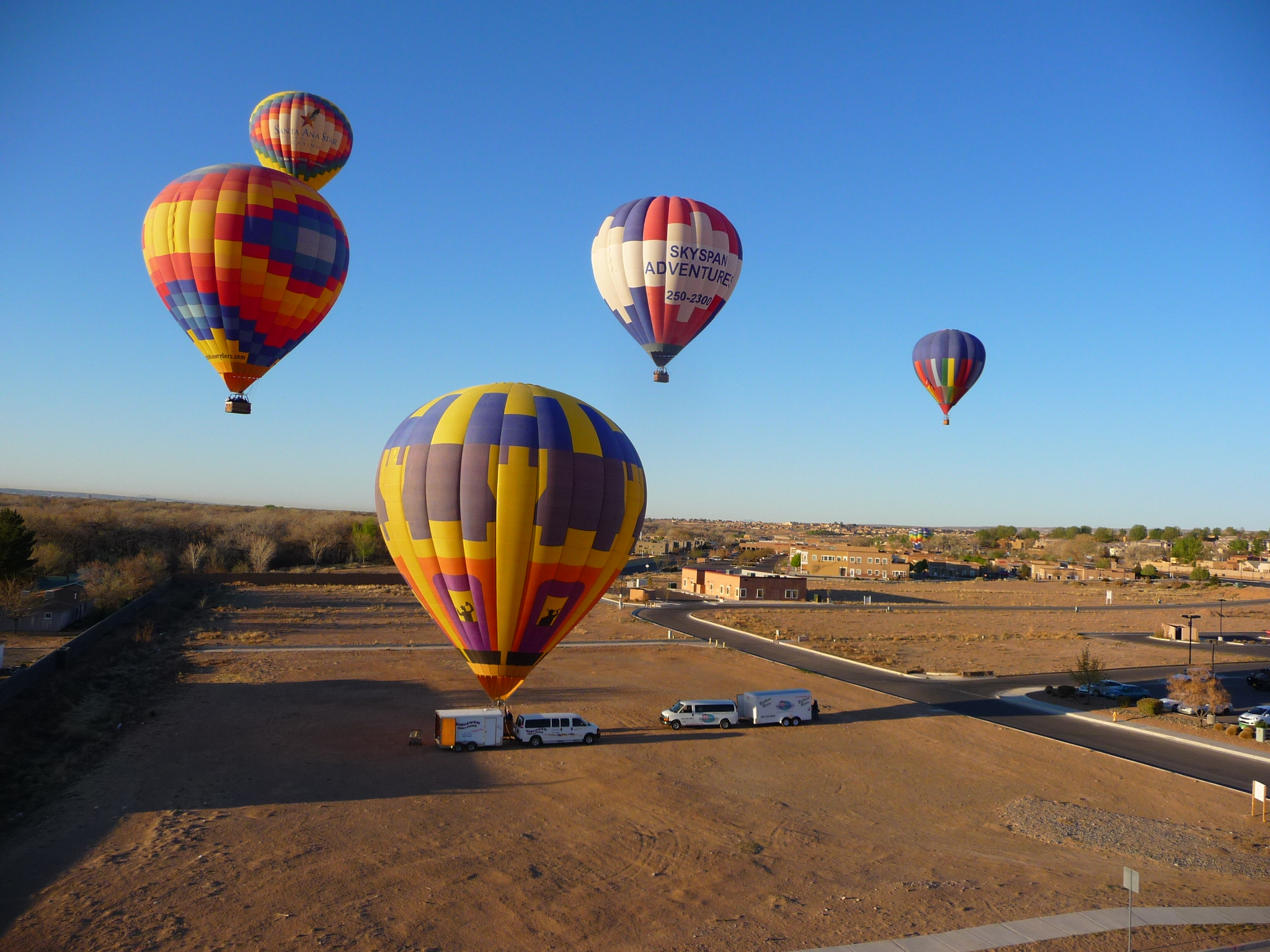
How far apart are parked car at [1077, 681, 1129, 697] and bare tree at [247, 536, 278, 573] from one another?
7978 cm

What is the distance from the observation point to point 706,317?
34.9 m

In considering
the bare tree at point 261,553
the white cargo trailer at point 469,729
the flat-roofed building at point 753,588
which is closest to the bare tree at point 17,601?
the white cargo trailer at point 469,729

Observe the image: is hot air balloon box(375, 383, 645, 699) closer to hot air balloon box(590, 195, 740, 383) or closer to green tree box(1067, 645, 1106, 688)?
hot air balloon box(590, 195, 740, 383)

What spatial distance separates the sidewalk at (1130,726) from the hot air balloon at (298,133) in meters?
44.9

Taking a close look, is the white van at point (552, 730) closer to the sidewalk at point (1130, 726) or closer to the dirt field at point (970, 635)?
the sidewalk at point (1130, 726)

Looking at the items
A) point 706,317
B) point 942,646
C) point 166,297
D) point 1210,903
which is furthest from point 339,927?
point 942,646

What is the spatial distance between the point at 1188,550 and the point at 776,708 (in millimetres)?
144547

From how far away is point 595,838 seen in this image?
18328 millimetres

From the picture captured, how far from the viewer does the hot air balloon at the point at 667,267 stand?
3309 centimetres

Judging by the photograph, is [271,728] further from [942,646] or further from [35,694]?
[942,646]

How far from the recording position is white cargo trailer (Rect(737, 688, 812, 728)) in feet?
97.7

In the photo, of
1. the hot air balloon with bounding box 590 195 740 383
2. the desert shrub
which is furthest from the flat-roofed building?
the hot air balloon with bounding box 590 195 740 383

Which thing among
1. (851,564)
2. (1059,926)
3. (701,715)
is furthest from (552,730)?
(851,564)

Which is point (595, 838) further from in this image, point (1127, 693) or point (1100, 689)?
point (1127, 693)
